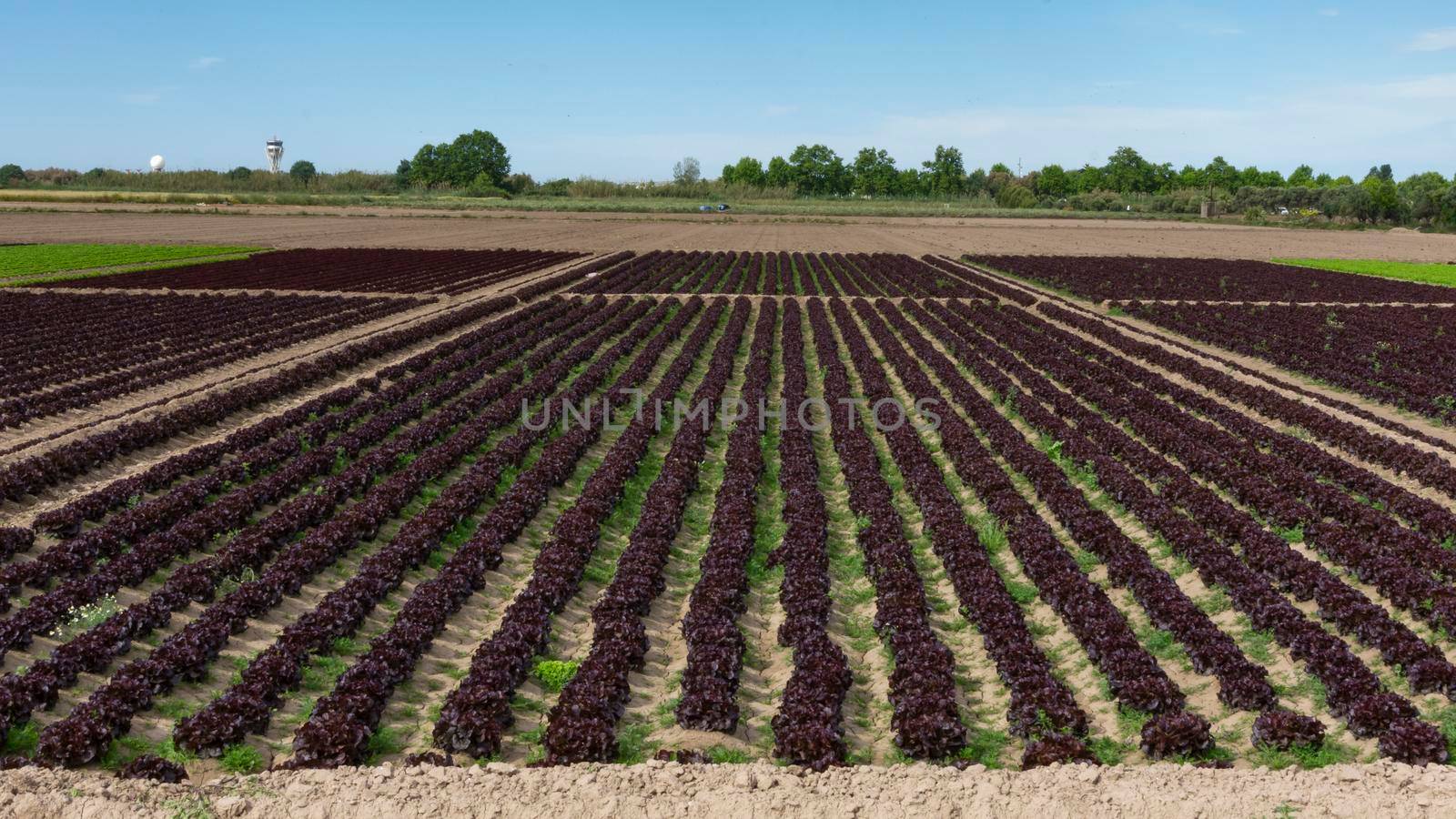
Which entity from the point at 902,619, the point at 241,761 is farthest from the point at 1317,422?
the point at 241,761

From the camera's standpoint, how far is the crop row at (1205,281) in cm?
3897

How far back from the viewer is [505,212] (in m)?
108

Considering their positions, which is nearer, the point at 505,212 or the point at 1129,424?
the point at 1129,424

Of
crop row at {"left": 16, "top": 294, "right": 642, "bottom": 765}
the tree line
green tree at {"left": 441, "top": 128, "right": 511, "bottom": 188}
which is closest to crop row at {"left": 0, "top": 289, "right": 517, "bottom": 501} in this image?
crop row at {"left": 16, "top": 294, "right": 642, "bottom": 765}

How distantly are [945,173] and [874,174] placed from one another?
1323 centimetres

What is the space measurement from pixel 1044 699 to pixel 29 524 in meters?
12.4

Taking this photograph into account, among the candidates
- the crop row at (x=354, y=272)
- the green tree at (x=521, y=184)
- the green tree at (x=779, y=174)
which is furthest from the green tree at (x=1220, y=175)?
the crop row at (x=354, y=272)

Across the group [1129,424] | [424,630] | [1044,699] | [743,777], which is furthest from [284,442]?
[1129,424]

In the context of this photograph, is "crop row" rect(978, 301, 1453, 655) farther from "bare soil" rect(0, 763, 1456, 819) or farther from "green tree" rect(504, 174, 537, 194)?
"green tree" rect(504, 174, 537, 194)

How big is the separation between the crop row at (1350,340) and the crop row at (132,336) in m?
26.7

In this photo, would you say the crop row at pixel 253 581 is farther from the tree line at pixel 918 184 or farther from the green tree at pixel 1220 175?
the green tree at pixel 1220 175

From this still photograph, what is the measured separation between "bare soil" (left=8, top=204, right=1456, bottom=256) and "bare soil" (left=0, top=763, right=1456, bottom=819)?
197 ft

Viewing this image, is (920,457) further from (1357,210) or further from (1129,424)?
(1357,210)

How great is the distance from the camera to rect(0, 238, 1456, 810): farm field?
24.8 feet
